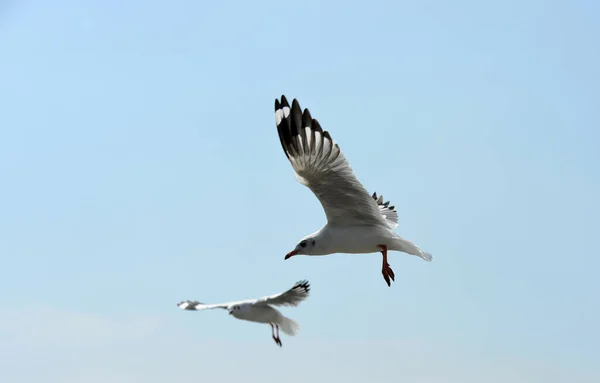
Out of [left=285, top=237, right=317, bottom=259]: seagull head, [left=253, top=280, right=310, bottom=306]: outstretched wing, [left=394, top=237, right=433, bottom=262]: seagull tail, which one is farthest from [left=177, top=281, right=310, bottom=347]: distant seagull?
[left=394, top=237, right=433, bottom=262]: seagull tail

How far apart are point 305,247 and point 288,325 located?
3068 millimetres

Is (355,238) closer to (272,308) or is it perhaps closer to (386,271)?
(386,271)

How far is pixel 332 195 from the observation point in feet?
34.1

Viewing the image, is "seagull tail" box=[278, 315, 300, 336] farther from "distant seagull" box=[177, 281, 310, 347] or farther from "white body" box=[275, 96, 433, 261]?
"white body" box=[275, 96, 433, 261]

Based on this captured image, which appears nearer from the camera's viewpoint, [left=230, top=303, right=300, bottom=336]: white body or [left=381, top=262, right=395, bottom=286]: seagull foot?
[left=230, top=303, right=300, bottom=336]: white body

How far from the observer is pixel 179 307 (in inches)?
299

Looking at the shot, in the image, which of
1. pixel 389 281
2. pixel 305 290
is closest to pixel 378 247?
pixel 389 281

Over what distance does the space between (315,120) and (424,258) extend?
1977mm

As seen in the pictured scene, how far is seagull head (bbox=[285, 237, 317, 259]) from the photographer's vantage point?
10312 mm

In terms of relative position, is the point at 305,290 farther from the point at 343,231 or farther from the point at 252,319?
the point at 343,231

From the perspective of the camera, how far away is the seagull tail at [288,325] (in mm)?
7246

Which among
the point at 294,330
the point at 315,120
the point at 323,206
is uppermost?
the point at 315,120

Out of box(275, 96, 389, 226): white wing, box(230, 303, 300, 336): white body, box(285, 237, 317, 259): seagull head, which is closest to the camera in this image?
box(230, 303, 300, 336): white body

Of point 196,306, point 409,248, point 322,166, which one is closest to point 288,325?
point 196,306
